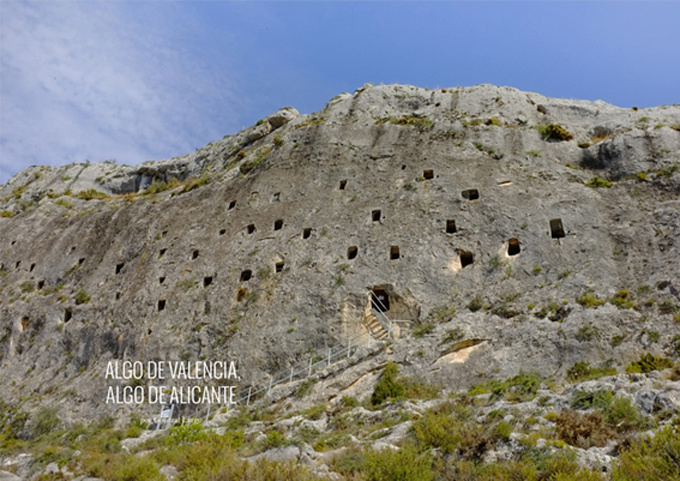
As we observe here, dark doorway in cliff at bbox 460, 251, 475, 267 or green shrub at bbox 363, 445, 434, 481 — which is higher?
dark doorway in cliff at bbox 460, 251, 475, 267

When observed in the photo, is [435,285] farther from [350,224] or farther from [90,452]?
[90,452]

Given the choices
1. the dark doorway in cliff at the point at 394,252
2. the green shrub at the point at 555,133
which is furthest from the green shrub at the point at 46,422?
the green shrub at the point at 555,133

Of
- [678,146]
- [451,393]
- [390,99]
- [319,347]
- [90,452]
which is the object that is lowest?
[90,452]

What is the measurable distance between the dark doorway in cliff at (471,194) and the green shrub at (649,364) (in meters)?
10.1

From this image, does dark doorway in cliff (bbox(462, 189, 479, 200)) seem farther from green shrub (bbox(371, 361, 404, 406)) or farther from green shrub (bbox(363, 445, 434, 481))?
green shrub (bbox(363, 445, 434, 481))

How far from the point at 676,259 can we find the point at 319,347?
427 inches

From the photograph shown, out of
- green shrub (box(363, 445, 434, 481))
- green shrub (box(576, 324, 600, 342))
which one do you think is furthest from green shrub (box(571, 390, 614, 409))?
green shrub (box(576, 324, 600, 342))

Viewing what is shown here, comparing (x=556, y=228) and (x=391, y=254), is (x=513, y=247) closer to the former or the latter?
(x=556, y=228)

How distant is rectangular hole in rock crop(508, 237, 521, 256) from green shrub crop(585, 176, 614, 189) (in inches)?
161

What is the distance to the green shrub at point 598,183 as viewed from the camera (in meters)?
20.2

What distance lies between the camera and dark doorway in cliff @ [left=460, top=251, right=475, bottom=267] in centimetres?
1904

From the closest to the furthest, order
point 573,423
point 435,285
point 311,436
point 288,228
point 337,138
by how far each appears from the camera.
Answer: point 573,423 < point 311,436 < point 435,285 < point 288,228 < point 337,138

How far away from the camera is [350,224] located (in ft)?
71.3

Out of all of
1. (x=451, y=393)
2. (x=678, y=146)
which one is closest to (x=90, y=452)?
(x=451, y=393)
